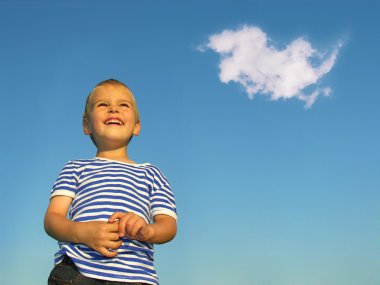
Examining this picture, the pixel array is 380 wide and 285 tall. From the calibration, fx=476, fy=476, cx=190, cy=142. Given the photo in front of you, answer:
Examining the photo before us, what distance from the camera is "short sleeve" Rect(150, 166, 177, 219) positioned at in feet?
14.8

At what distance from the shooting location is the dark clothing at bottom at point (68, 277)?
394cm

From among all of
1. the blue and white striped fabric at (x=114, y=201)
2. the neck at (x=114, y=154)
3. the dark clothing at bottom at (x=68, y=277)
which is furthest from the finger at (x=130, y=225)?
the neck at (x=114, y=154)

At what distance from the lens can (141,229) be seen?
3.85 metres

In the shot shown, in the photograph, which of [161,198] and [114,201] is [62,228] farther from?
[161,198]

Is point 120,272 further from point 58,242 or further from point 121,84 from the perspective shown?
point 121,84

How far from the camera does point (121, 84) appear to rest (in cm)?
510

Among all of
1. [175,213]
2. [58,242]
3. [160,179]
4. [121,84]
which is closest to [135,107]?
[121,84]

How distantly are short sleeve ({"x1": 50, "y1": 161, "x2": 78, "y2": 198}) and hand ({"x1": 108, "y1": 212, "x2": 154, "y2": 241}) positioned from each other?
796 millimetres

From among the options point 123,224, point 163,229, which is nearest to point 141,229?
point 123,224

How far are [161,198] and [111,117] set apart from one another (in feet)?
3.20

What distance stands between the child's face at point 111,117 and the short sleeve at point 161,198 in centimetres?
52

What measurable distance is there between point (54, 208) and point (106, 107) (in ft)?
3.77

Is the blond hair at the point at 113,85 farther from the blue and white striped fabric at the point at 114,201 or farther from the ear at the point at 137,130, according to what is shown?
the blue and white striped fabric at the point at 114,201

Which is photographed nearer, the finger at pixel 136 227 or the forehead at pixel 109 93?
the finger at pixel 136 227
